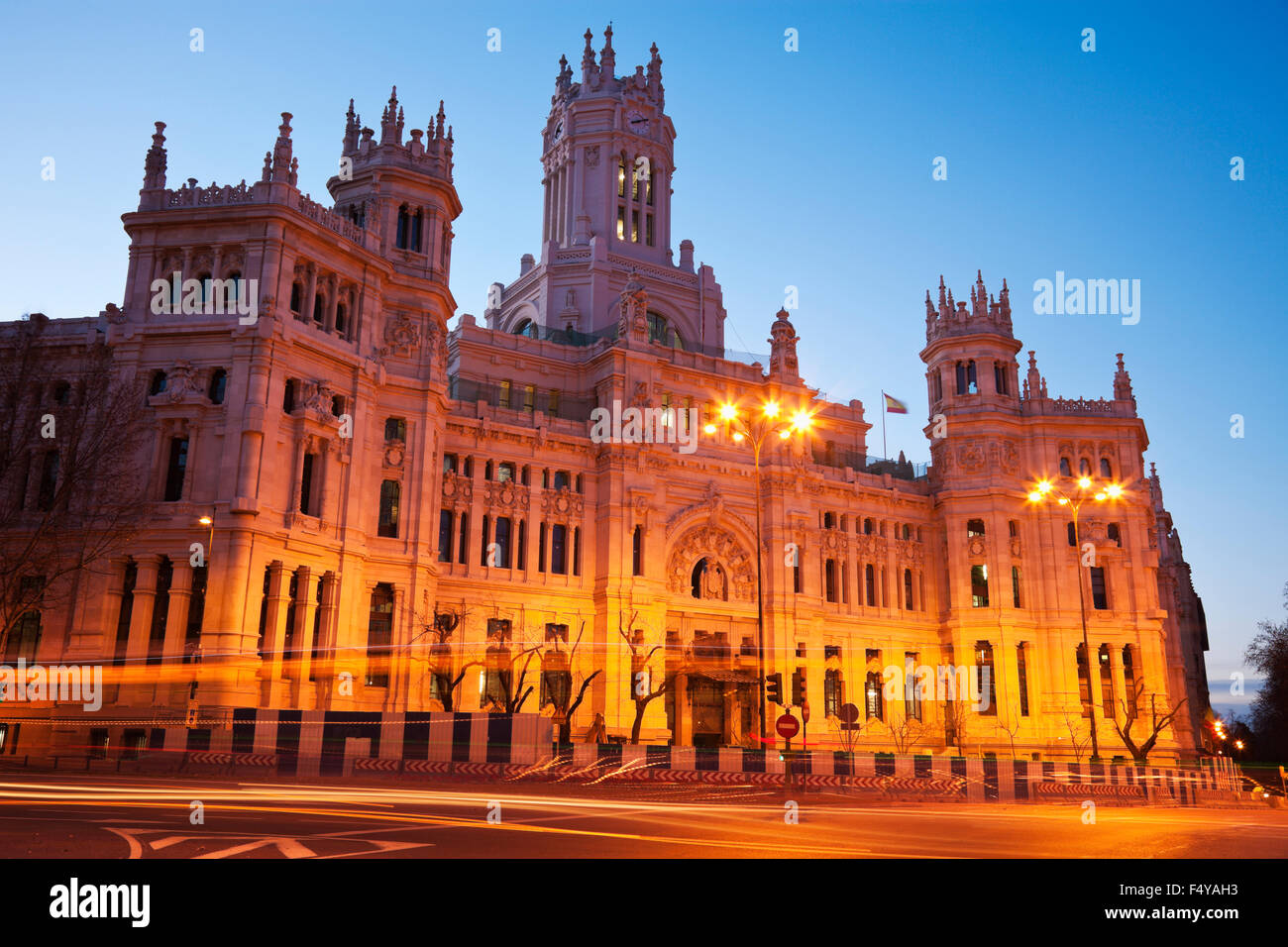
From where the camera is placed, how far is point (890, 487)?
245ft

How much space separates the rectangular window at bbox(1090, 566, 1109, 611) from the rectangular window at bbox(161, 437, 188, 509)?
200 feet

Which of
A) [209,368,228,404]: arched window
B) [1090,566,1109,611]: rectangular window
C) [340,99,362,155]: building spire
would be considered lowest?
[1090,566,1109,611]: rectangular window

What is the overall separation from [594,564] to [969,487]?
99.2 ft

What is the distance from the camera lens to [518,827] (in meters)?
17.8

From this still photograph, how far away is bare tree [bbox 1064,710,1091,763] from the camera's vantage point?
217ft

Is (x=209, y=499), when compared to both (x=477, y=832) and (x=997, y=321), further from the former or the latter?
(x=997, y=321)

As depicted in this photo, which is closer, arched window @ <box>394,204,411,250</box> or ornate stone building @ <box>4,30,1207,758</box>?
ornate stone building @ <box>4,30,1207,758</box>

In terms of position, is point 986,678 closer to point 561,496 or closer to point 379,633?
point 561,496

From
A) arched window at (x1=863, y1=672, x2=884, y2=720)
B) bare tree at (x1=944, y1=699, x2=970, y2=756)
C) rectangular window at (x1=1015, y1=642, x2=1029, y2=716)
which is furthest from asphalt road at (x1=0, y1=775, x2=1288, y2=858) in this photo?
rectangular window at (x1=1015, y1=642, x2=1029, y2=716)

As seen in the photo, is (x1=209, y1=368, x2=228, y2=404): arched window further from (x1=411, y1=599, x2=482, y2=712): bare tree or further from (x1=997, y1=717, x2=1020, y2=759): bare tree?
(x1=997, y1=717, x2=1020, y2=759): bare tree

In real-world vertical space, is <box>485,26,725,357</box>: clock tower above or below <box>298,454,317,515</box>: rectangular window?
above

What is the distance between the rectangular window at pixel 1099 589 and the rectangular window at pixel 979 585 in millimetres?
7852

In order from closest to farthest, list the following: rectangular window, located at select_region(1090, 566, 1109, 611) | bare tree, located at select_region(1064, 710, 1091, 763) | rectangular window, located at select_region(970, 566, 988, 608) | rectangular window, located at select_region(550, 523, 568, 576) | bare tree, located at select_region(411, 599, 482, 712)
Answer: bare tree, located at select_region(411, 599, 482, 712) → rectangular window, located at select_region(550, 523, 568, 576) → bare tree, located at select_region(1064, 710, 1091, 763) → rectangular window, located at select_region(970, 566, 988, 608) → rectangular window, located at select_region(1090, 566, 1109, 611)

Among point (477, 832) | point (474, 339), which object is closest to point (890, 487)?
point (474, 339)
